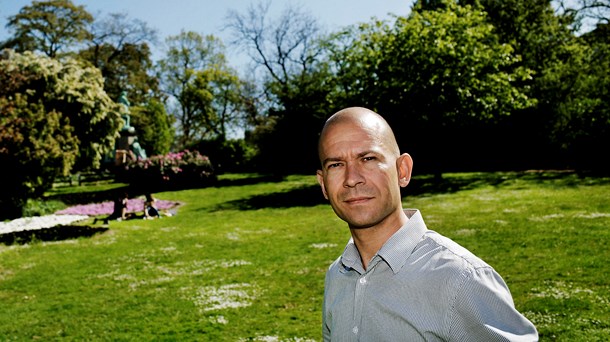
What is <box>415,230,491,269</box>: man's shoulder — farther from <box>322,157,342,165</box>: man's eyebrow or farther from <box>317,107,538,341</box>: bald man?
<box>322,157,342,165</box>: man's eyebrow

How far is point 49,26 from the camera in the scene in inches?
2117

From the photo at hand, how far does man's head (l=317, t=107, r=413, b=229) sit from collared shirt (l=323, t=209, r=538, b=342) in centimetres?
17

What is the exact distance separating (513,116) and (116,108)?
29447 mm

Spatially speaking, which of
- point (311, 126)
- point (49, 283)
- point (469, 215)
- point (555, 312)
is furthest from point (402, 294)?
point (311, 126)

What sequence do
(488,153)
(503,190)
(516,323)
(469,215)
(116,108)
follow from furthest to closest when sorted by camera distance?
(488,153)
(116,108)
(503,190)
(469,215)
(516,323)

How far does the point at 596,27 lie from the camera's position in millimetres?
40125

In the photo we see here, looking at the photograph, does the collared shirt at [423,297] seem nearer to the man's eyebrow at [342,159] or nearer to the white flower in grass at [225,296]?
the man's eyebrow at [342,159]

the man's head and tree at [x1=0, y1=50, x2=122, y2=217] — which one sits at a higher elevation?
tree at [x1=0, y1=50, x2=122, y2=217]

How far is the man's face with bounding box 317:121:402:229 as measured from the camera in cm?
253

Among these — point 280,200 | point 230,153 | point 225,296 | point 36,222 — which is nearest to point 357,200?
point 225,296

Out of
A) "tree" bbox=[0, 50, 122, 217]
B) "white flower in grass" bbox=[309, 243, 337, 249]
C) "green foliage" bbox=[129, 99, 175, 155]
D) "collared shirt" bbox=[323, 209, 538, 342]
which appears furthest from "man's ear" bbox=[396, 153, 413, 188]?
"green foliage" bbox=[129, 99, 175, 155]

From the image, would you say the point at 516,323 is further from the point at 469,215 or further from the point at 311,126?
the point at 311,126

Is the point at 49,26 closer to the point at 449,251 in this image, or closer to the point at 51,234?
the point at 51,234

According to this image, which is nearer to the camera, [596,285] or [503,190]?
[596,285]
